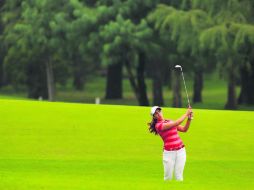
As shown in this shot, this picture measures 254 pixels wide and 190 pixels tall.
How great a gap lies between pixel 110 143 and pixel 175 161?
31.5ft

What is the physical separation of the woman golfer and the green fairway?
115 inches

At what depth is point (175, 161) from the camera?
17.5m

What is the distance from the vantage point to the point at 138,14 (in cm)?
6231

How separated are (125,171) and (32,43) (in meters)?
46.0

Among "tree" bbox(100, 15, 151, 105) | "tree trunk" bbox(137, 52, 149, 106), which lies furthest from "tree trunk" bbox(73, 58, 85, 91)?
"tree" bbox(100, 15, 151, 105)

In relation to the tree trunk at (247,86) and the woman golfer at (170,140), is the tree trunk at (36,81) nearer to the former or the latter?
the tree trunk at (247,86)

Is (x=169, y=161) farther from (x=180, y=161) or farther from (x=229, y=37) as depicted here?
(x=229, y=37)

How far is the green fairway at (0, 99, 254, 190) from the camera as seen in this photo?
76.8ft

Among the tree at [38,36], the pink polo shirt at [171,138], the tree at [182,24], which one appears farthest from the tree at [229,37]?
the pink polo shirt at [171,138]

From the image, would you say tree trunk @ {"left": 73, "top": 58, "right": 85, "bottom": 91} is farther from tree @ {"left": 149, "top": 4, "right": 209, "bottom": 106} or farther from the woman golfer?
the woman golfer

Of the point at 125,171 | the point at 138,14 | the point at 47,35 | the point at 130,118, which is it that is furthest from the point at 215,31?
the point at 125,171

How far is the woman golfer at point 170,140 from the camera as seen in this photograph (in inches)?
677

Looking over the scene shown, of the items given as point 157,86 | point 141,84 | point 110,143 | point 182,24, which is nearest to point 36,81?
point 157,86

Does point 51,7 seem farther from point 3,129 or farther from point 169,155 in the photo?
point 169,155
